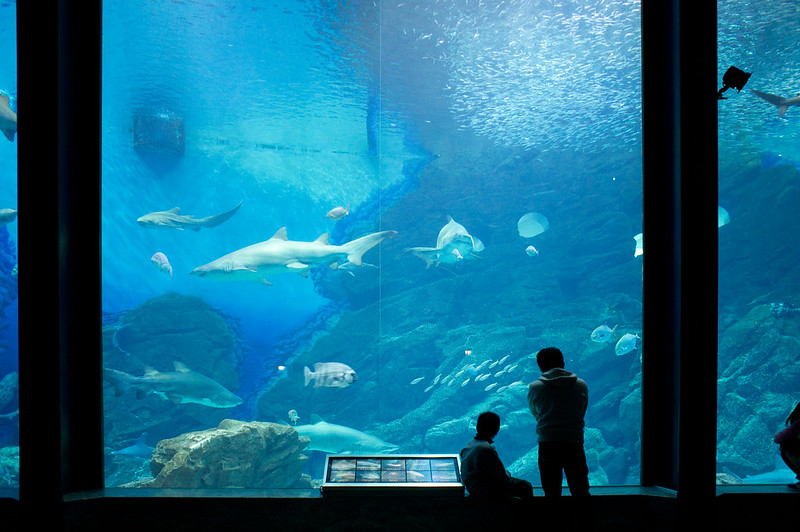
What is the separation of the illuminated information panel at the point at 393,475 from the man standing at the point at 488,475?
0.10 meters

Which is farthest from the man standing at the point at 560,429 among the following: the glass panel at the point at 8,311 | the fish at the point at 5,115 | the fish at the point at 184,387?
the glass panel at the point at 8,311

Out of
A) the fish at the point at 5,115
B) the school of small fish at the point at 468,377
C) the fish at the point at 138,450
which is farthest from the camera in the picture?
the school of small fish at the point at 468,377

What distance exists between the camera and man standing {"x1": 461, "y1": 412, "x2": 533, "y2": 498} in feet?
8.54

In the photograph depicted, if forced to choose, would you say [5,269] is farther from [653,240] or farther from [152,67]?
[653,240]

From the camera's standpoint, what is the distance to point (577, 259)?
14.6 metres

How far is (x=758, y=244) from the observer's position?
14148mm

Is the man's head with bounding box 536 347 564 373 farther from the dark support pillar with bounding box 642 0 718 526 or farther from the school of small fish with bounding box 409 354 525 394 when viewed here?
the school of small fish with bounding box 409 354 525 394

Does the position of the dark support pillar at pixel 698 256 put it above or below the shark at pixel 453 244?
below

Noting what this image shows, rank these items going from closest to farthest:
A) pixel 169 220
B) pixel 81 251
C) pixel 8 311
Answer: pixel 81 251 < pixel 169 220 < pixel 8 311

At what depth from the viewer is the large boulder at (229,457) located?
540 centimetres

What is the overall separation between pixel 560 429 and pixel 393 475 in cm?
99

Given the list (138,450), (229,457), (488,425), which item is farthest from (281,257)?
(138,450)

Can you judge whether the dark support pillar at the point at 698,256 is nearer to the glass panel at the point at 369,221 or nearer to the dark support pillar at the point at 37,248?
the dark support pillar at the point at 37,248

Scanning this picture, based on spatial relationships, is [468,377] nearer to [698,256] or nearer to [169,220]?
[169,220]
